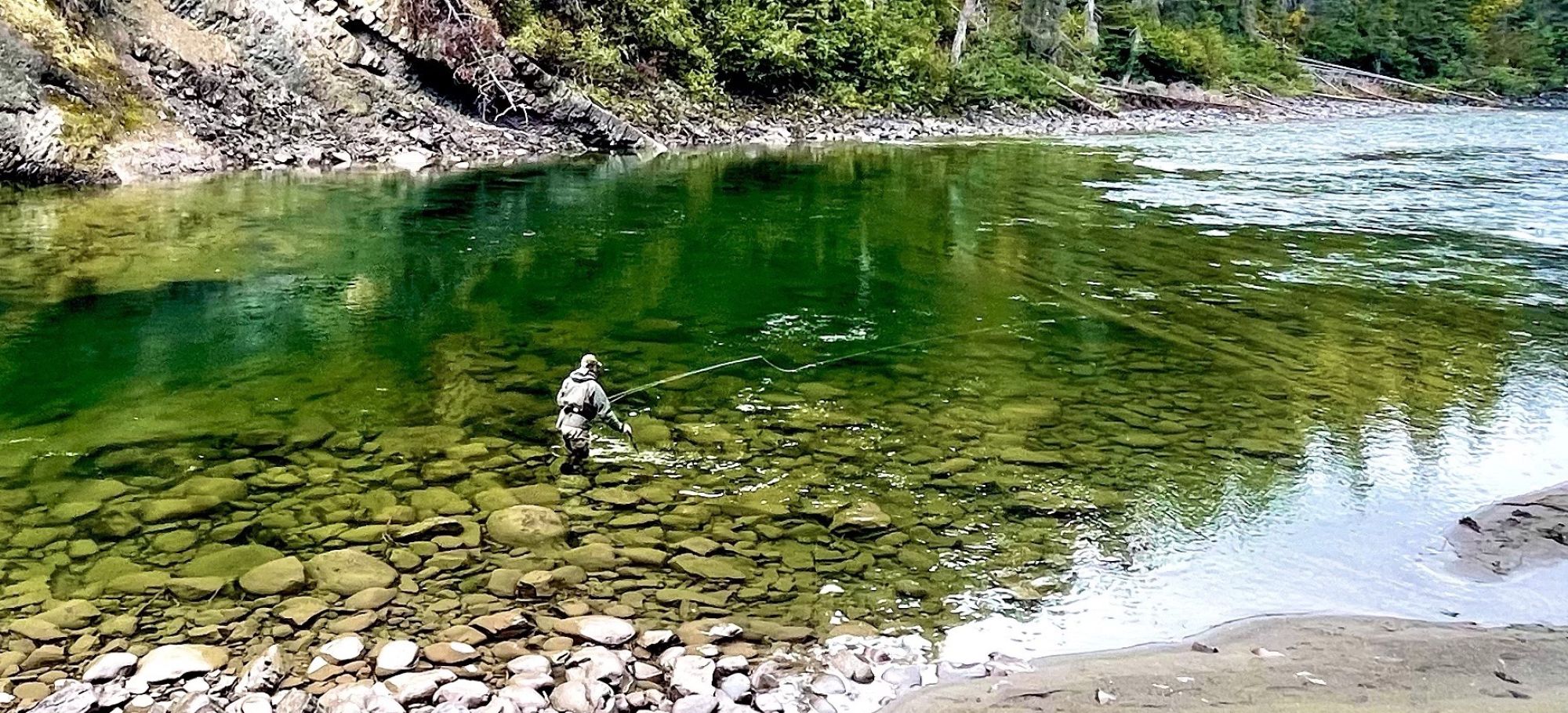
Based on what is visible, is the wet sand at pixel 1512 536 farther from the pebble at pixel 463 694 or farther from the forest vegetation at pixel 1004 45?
the forest vegetation at pixel 1004 45

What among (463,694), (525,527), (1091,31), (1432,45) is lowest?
(525,527)

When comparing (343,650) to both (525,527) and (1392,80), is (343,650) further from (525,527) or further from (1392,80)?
(1392,80)

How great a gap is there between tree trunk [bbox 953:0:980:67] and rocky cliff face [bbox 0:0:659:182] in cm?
1536

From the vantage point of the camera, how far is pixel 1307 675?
4.41 metres

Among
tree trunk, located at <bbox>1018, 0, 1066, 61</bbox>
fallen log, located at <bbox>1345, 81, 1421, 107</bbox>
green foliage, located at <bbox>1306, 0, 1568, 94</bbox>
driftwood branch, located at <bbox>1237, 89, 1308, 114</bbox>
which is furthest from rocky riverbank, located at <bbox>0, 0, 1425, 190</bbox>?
green foliage, located at <bbox>1306, 0, 1568, 94</bbox>

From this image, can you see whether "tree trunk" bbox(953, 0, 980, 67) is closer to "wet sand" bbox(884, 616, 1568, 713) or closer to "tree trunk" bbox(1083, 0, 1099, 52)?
"tree trunk" bbox(1083, 0, 1099, 52)

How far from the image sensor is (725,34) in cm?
3319

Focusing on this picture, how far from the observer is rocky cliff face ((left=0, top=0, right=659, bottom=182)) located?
19781mm

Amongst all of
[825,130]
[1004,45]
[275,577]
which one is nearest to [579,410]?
[275,577]

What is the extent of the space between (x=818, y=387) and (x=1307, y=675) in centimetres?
480

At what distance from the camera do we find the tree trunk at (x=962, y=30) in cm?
3928

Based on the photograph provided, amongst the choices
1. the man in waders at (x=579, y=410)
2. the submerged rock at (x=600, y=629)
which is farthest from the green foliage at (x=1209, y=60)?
the submerged rock at (x=600, y=629)

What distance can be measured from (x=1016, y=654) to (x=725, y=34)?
3070cm

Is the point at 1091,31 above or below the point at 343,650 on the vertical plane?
above
